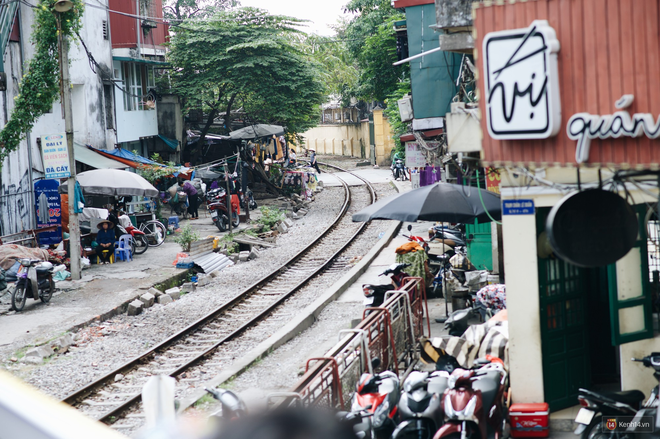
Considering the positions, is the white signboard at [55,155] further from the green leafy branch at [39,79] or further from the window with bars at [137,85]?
the window with bars at [137,85]

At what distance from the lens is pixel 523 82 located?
4691mm

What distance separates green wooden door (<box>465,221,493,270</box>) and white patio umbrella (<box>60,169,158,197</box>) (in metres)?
9.05

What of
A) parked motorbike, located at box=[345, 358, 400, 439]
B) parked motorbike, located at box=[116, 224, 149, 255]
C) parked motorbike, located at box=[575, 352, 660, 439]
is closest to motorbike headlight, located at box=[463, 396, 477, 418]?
parked motorbike, located at box=[345, 358, 400, 439]

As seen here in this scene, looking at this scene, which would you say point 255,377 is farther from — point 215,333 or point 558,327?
point 558,327

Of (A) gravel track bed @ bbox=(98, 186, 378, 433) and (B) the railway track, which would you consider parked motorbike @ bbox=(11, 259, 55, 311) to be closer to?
(B) the railway track

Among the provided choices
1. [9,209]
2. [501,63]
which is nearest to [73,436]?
[501,63]

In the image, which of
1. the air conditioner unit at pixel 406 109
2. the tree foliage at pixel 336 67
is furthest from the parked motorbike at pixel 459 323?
the tree foliage at pixel 336 67

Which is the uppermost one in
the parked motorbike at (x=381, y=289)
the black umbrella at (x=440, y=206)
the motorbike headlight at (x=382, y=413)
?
the black umbrella at (x=440, y=206)

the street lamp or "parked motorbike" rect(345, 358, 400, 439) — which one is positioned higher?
the street lamp

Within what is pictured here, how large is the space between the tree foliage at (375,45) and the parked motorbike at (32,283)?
17861 millimetres

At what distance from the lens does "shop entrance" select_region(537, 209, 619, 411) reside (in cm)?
681

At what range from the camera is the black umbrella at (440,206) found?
10148mm

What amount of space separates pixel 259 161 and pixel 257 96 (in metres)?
2.84

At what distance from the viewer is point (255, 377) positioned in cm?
966
